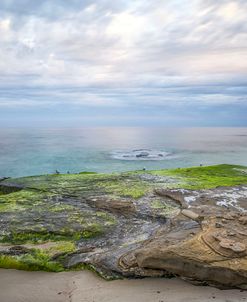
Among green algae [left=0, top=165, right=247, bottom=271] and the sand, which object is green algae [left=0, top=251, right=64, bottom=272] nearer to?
green algae [left=0, top=165, right=247, bottom=271]

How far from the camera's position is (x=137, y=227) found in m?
16.3

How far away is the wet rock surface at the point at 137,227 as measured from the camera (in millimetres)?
11453

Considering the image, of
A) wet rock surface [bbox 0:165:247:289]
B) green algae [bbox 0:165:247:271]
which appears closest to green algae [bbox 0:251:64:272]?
green algae [bbox 0:165:247:271]

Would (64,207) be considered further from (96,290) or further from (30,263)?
(96,290)

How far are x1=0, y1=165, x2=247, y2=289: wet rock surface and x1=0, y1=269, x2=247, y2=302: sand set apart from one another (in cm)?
36

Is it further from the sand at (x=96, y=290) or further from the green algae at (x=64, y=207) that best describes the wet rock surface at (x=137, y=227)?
the sand at (x=96, y=290)

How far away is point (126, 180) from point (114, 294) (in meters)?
15.1

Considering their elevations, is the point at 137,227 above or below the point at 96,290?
above

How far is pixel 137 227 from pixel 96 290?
17.0 feet

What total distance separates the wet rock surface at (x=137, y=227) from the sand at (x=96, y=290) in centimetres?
36

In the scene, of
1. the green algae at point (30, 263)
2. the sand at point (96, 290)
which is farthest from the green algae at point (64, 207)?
the sand at point (96, 290)

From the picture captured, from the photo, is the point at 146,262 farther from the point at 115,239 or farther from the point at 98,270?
the point at 115,239

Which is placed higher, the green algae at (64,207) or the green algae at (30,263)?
the green algae at (64,207)

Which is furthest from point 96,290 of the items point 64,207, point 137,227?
point 64,207
